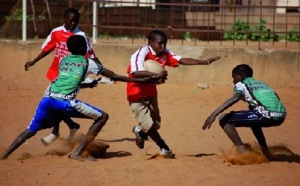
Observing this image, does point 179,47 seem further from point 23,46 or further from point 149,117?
point 149,117

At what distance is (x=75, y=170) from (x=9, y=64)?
23.4 feet

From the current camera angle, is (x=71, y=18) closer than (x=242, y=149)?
No

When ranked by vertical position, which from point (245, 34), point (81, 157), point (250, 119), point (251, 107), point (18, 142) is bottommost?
point (81, 157)

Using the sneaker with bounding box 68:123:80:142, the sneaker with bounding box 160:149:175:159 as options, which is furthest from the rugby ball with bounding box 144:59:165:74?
the sneaker with bounding box 68:123:80:142

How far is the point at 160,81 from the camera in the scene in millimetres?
7723

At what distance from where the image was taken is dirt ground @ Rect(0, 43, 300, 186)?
7148mm

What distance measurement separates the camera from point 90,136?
25.4 feet

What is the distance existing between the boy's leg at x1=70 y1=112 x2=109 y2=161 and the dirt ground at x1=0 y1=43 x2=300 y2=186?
126 mm

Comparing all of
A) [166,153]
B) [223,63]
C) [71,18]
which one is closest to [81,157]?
[166,153]

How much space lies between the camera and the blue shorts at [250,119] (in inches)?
308

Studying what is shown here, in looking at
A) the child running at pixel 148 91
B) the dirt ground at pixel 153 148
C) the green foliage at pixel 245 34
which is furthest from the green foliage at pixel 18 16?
the child running at pixel 148 91

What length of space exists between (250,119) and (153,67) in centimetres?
120

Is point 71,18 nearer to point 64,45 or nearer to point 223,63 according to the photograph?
point 64,45

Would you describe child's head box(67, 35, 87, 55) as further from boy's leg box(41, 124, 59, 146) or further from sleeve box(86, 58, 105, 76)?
boy's leg box(41, 124, 59, 146)
